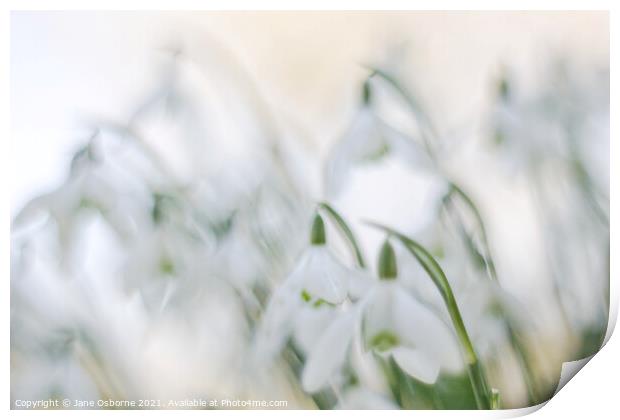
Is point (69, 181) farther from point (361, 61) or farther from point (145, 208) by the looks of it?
point (361, 61)

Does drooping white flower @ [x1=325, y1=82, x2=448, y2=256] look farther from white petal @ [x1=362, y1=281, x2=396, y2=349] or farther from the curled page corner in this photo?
the curled page corner

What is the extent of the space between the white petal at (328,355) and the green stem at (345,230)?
10 centimetres

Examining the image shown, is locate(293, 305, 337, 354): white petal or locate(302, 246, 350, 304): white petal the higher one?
locate(302, 246, 350, 304): white petal

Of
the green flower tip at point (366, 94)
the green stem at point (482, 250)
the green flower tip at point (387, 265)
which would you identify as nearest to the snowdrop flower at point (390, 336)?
the green flower tip at point (387, 265)

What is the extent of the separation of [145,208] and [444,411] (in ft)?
2.17

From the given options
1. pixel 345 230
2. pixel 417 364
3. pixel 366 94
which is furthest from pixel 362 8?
pixel 417 364

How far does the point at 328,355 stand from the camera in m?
1.32

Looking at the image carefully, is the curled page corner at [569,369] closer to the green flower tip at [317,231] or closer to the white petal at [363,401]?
the white petal at [363,401]

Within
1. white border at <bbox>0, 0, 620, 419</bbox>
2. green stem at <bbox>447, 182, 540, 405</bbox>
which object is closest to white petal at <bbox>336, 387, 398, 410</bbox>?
white border at <bbox>0, 0, 620, 419</bbox>

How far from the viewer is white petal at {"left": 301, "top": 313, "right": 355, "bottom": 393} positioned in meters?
1.30

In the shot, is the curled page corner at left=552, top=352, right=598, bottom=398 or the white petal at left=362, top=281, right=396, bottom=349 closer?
the white petal at left=362, top=281, right=396, bottom=349

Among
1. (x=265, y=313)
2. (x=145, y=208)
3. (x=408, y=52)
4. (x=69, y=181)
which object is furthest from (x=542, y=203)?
(x=69, y=181)

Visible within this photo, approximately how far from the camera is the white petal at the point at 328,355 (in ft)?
4.26

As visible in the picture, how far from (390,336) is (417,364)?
9cm
